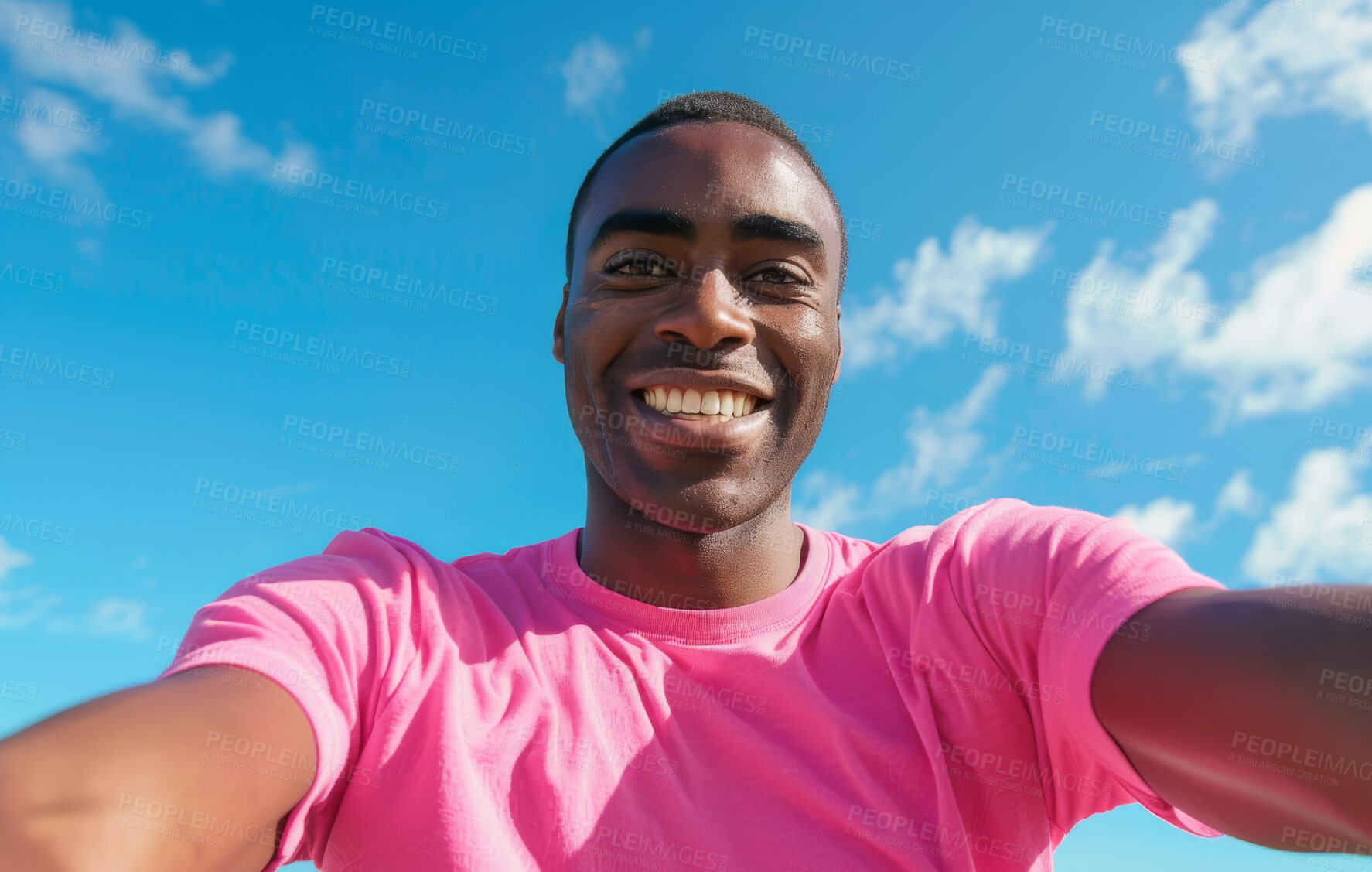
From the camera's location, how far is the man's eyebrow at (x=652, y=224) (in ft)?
9.45

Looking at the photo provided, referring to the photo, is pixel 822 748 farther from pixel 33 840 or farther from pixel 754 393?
pixel 33 840

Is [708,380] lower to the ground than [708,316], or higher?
lower

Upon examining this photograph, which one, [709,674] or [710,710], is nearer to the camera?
[710,710]

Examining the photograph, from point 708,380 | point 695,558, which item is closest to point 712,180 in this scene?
point 708,380

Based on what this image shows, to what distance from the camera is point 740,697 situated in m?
2.42

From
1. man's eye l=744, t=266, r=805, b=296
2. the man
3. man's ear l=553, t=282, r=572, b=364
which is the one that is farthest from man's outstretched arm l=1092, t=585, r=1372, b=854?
man's ear l=553, t=282, r=572, b=364

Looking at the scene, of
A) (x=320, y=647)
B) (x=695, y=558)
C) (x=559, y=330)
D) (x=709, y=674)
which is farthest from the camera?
(x=559, y=330)

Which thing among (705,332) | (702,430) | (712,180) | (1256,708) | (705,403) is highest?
(712,180)

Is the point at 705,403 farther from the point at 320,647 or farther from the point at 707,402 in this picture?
the point at 320,647

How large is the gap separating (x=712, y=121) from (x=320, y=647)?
8.17 ft

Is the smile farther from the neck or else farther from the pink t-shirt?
the pink t-shirt

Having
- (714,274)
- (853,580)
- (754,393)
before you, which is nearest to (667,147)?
(714,274)

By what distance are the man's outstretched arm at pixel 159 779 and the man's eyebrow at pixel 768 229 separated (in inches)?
81.7

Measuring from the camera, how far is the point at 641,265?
9.87ft
